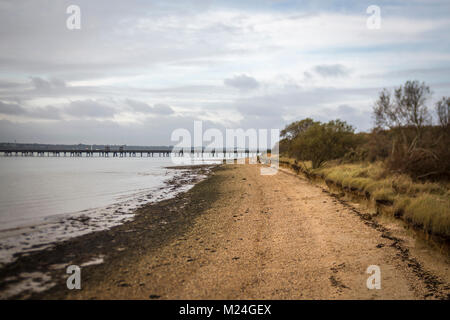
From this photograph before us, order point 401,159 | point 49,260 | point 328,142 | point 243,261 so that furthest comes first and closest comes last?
1. point 328,142
2. point 401,159
3. point 49,260
4. point 243,261

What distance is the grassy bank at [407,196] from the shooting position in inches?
293

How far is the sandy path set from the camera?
4934mm

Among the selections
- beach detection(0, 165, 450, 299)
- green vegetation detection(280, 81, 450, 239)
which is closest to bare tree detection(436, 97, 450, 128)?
green vegetation detection(280, 81, 450, 239)

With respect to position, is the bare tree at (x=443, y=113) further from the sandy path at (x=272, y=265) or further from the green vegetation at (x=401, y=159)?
the sandy path at (x=272, y=265)

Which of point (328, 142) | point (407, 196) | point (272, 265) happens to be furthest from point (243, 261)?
point (328, 142)

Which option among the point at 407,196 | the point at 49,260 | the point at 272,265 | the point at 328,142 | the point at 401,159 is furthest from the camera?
the point at 328,142

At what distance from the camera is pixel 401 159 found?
1449cm

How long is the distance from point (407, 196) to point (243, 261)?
23.4 ft

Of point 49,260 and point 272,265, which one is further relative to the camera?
point 49,260

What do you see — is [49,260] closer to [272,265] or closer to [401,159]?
[272,265]

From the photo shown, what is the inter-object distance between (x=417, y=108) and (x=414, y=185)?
1147cm

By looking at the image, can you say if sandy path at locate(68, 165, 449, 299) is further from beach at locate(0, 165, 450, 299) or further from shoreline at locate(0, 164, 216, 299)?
shoreline at locate(0, 164, 216, 299)

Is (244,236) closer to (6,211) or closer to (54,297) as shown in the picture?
(54,297)

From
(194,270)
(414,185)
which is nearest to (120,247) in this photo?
(194,270)
